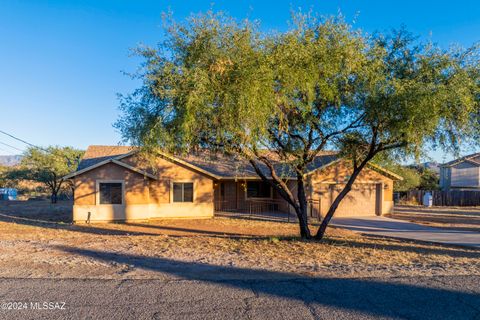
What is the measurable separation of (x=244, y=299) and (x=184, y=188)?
1645 cm

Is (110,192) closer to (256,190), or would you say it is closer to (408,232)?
(256,190)

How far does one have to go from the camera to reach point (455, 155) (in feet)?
33.6

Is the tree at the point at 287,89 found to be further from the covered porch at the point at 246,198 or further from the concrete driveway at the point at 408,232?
the covered porch at the point at 246,198

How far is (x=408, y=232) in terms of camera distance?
612 inches

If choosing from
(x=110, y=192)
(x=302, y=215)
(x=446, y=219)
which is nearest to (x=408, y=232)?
(x=302, y=215)

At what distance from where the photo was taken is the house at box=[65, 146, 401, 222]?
63.1 ft

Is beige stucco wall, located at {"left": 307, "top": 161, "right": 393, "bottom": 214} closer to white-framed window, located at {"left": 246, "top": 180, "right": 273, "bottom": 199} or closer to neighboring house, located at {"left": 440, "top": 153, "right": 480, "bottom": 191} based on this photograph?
white-framed window, located at {"left": 246, "top": 180, "right": 273, "bottom": 199}

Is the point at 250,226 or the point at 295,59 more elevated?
the point at 295,59

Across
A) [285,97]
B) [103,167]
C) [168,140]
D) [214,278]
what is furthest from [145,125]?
[103,167]

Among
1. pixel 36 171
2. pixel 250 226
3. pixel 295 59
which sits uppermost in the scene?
pixel 295 59

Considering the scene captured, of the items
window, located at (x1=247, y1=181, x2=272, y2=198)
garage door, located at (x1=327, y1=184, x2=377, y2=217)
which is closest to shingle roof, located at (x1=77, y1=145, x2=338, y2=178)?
window, located at (x1=247, y1=181, x2=272, y2=198)

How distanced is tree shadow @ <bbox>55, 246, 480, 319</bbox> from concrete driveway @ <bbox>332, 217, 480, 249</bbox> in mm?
7726

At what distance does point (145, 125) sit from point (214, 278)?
4.89 meters

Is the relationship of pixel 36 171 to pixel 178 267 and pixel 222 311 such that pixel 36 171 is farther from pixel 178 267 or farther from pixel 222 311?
pixel 222 311
